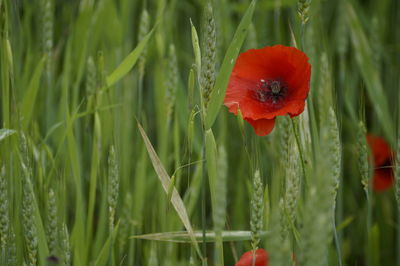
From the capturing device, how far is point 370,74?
129 centimetres

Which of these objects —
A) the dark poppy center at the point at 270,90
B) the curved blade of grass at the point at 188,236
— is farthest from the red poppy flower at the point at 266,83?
the curved blade of grass at the point at 188,236

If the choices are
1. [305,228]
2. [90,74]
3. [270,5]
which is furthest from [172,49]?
[305,228]

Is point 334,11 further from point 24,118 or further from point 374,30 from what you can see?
point 24,118

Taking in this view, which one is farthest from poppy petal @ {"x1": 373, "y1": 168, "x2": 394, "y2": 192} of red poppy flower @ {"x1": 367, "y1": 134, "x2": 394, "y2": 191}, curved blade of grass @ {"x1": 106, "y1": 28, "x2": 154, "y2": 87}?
curved blade of grass @ {"x1": 106, "y1": 28, "x2": 154, "y2": 87}

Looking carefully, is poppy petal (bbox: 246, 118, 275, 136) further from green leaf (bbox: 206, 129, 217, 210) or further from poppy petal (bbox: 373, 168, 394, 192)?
poppy petal (bbox: 373, 168, 394, 192)

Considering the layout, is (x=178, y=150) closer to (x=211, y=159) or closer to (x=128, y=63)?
(x=128, y=63)

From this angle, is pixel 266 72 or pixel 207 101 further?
pixel 266 72

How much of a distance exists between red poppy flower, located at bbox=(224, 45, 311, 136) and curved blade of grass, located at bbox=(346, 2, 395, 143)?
402 millimetres

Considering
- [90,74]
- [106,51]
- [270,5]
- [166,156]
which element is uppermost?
[270,5]

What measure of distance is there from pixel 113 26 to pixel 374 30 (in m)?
0.55

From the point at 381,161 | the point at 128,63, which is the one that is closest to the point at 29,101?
the point at 128,63

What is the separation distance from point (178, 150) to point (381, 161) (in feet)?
1.90

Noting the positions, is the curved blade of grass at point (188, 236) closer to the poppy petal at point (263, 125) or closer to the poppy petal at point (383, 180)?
the poppy petal at point (263, 125)

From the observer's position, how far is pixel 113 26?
126 centimetres
